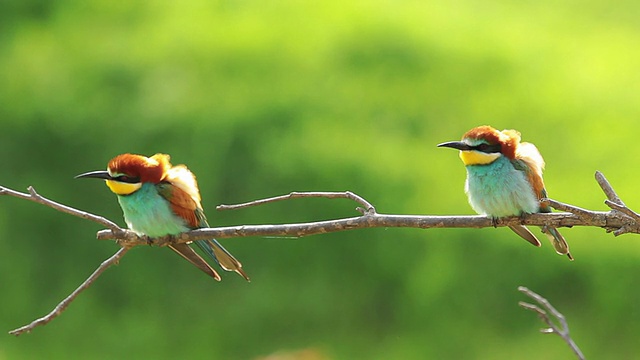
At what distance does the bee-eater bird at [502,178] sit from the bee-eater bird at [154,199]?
1.85 ft

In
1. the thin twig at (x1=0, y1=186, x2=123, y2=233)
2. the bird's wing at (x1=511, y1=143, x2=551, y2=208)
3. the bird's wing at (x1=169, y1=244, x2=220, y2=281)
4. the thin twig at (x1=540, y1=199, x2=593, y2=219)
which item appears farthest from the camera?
the bird's wing at (x1=511, y1=143, x2=551, y2=208)

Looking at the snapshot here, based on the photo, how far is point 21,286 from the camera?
3701 millimetres

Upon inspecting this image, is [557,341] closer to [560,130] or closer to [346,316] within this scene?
[346,316]

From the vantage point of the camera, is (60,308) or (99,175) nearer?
(60,308)

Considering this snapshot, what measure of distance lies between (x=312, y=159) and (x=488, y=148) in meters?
1.84

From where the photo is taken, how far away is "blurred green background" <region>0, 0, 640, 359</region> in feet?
11.3

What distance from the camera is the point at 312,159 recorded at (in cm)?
395

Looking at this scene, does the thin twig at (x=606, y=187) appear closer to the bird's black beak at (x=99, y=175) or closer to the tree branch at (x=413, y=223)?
the tree branch at (x=413, y=223)

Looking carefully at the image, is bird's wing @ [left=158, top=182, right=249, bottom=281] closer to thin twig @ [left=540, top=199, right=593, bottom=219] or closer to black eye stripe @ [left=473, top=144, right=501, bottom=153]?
black eye stripe @ [left=473, top=144, right=501, bottom=153]

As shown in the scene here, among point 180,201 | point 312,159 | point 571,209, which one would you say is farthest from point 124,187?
point 312,159

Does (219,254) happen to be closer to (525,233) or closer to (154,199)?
(154,199)

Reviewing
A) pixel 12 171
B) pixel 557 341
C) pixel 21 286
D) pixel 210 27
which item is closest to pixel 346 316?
pixel 557 341

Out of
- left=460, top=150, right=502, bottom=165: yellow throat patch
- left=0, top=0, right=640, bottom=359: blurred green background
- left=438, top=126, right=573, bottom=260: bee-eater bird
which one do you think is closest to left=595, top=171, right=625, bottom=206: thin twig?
left=438, top=126, right=573, bottom=260: bee-eater bird

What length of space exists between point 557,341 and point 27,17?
3.13m
